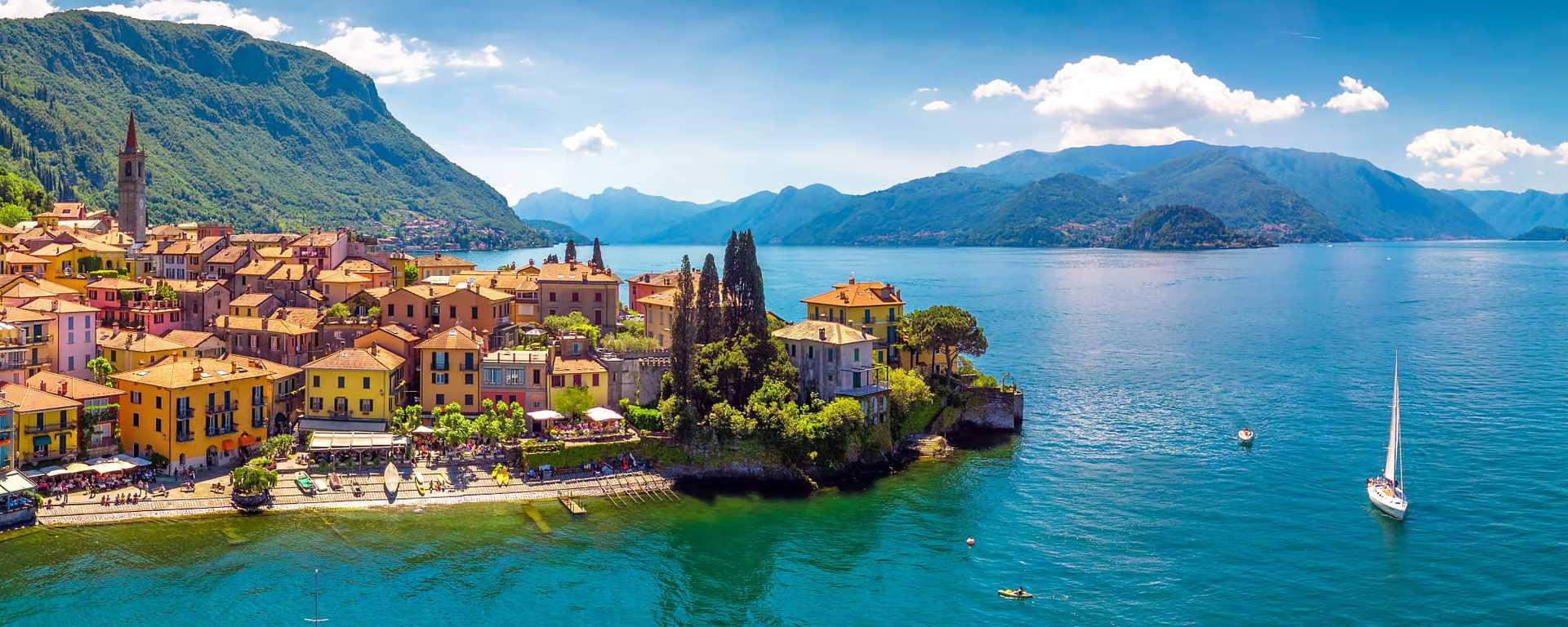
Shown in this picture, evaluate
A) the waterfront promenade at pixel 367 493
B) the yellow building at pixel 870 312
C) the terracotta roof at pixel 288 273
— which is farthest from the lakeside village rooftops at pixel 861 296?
the terracotta roof at pixel 288 273

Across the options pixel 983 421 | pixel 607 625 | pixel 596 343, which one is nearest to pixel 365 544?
pixel 607 625

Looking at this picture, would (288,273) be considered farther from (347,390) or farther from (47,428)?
(47,428)

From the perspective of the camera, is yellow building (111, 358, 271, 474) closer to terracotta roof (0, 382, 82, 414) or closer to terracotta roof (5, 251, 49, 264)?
terracotta roof (0, 382, 82, 414)

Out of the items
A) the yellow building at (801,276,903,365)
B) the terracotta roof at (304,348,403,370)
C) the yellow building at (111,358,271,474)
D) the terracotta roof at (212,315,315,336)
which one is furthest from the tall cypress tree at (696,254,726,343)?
the terracotta roof at (212,315,315,336)

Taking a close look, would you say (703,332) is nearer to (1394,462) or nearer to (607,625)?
(607,625)

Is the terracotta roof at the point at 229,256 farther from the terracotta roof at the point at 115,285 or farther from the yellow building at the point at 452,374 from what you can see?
the yellow building at the point at 452,374
